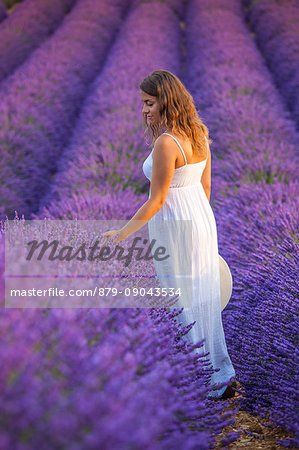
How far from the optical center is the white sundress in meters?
2.00

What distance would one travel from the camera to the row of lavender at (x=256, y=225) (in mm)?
1734

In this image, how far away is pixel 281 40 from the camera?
28.4ft

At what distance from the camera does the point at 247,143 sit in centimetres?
420

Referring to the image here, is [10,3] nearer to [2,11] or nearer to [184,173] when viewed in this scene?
[2,11]

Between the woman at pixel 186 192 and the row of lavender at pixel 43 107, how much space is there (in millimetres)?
2120

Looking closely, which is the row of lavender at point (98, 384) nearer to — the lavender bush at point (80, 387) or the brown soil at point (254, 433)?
the lavender bush at point (80, 387)

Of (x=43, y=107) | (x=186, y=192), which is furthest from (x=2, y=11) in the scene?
(x=186, y=192)

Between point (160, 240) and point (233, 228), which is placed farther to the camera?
point (233, 228)

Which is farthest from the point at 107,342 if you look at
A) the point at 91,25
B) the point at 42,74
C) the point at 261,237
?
the point at 91,25

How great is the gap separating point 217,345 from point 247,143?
8.58 feet

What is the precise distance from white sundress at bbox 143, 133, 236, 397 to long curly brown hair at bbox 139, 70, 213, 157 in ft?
0.50

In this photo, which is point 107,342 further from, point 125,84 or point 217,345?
point 125,84

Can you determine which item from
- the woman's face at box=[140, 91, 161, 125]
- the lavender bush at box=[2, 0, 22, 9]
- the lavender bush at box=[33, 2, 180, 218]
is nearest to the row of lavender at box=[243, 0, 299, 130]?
the lavender bush at box=[33, 2, 180, 218]

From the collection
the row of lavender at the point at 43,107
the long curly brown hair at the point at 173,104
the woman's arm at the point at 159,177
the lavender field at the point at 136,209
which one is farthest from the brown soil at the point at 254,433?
the row of lavender at the point at 43,107
